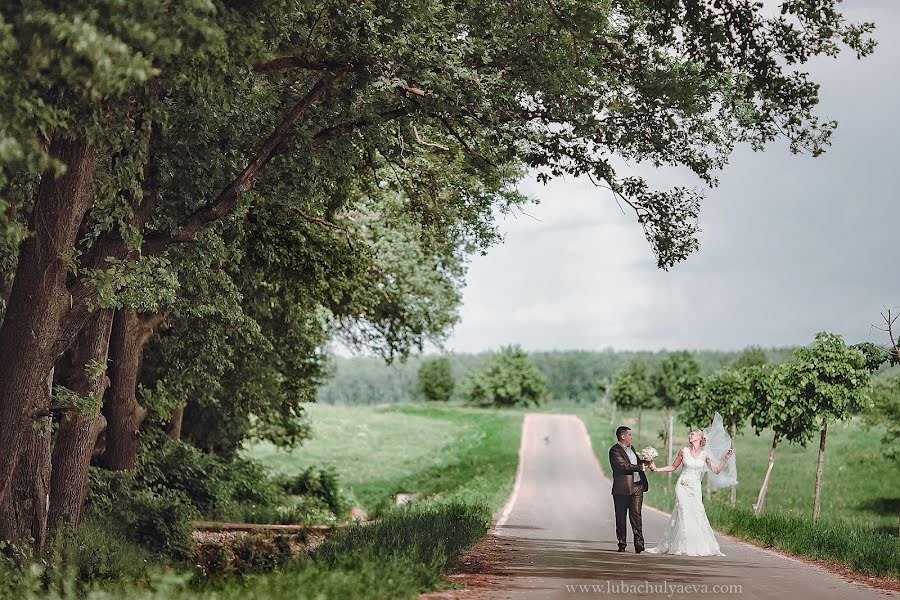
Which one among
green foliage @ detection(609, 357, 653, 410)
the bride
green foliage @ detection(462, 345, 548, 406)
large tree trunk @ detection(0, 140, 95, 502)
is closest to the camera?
large tree trunk @ detection(0, 140, 95, 502)

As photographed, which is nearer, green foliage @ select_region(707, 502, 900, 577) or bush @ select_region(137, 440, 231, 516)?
green foliage @ select_region(707, 502, 900, 577)

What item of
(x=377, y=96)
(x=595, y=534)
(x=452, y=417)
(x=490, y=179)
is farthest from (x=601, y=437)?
(x=377, y=96)

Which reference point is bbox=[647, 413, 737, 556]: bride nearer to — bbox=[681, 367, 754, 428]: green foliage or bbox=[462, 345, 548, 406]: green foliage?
bbox=[681, 367, 754, 428]: green foliage

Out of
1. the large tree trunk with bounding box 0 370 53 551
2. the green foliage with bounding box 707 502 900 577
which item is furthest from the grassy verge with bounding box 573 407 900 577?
the large tree trunk with bounding box 0 370 53 551

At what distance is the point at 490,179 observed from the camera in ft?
58.7

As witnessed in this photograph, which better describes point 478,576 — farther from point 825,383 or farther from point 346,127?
point 825,383

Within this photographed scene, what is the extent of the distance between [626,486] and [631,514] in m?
0.44

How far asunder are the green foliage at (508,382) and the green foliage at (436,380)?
2829 mm

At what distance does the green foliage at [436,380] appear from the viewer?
11300cm

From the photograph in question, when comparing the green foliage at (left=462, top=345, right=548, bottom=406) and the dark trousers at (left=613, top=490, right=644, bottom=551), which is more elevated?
the green foliage at (left=462, top=345, right=548, bottom=406)

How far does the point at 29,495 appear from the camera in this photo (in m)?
15.9

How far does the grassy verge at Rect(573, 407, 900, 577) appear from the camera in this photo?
1591cm

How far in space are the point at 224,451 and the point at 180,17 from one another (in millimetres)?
22800

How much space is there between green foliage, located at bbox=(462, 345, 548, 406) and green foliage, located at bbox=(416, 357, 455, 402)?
283 cm
